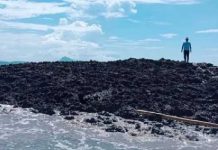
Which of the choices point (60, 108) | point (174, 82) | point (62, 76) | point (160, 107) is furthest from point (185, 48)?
point (60, 108)

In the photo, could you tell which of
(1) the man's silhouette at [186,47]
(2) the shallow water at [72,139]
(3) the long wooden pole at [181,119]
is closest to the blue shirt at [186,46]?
(1) the man's silhouette at [186,47]

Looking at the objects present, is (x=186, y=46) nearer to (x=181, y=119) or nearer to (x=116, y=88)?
(x=116, y=88)

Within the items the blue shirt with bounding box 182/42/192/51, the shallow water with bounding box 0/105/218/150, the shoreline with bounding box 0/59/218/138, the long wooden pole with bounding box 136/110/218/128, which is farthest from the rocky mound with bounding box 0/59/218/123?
the shallow water with bounding box 0/105/218/150

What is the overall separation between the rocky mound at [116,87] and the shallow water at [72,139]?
2323 millimetres

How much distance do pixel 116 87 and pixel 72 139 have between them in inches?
358

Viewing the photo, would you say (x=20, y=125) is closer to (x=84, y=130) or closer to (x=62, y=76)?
(x=84, y=130)

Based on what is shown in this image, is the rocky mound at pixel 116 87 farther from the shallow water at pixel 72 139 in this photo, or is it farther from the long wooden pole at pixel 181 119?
the shallow water at pixel 72 139

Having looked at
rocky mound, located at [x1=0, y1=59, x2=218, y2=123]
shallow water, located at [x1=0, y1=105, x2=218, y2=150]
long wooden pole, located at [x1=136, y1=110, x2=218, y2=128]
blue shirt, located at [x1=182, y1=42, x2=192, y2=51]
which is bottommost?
shallow water, located at [x1=0, y1=105, x2=218, y2=150]

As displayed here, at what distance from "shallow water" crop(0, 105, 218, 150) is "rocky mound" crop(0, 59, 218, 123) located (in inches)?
91.5

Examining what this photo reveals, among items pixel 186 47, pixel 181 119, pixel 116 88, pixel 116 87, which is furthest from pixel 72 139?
pixel 186 47

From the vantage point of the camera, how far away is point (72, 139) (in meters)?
17.8

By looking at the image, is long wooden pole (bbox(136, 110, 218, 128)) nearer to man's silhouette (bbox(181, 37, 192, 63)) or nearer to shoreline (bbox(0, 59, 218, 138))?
shoreline (bbox(0, 59, 218, 138))

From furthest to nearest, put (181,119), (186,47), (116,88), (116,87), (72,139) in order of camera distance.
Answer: (186,47) → (116,87) → (116,88) → (181,119) → (72,139)

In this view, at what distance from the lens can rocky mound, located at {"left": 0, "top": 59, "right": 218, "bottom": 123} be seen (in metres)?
23.1
